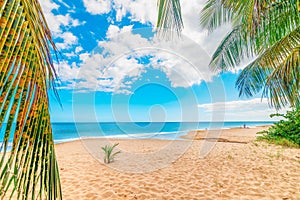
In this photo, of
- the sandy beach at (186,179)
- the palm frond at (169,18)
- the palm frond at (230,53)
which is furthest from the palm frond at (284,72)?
the palm frond at (169,18)

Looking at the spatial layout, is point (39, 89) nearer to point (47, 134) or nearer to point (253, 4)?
point (47, 134)

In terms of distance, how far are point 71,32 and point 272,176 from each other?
12.7 m

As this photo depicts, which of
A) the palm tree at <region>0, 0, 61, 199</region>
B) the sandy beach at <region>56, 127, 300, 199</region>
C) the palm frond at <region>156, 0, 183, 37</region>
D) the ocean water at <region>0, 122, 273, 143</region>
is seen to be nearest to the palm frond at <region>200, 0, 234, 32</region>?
the palm frond at <region>156, 0, 183, 37</region>

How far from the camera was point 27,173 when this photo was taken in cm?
77

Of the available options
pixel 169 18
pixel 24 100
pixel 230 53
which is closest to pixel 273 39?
pixel 169 18

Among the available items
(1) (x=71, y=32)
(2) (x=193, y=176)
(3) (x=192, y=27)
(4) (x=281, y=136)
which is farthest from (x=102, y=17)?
(4) (x=281, y=136)

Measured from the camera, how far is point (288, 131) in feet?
27.0

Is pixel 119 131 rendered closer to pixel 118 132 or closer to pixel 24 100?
pixel 118 132

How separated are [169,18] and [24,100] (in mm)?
2310

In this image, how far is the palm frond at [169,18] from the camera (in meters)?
2.39

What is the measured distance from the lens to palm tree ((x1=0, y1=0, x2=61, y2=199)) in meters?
0.69

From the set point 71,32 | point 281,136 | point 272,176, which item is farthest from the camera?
point 71,32

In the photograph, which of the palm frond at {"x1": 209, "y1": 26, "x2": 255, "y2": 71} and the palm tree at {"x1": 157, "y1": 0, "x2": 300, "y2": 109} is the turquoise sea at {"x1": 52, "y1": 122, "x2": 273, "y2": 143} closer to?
the palm frond at {"x1": 209, "y1": 26, "x2": 255, "y2": 71}

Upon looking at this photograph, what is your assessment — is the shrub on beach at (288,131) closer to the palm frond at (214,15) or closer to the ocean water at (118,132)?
the palm frond at (214,15)
